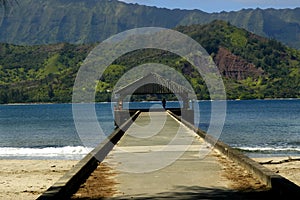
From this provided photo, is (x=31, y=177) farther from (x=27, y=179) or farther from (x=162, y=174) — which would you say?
(x=162, y=174)

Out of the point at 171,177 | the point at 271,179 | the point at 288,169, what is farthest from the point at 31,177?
the point at 271,179

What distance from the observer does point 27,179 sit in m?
18.9

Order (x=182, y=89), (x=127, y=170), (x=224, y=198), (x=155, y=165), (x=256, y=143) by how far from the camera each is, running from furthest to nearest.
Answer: (x=182, y=89) → (x=256, y=143) → (x=155, y=165) → (x=127, y=170) → (x=224, y=198)

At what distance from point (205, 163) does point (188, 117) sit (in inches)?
1184

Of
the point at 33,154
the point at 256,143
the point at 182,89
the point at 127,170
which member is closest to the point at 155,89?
the point at 182,89

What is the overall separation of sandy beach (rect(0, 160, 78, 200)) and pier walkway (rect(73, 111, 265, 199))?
7.14 feet

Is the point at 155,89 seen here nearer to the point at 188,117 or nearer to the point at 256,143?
the point at 188,117

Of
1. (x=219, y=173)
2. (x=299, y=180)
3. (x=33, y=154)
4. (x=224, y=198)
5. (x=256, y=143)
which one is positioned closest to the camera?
(x=224, y=198)

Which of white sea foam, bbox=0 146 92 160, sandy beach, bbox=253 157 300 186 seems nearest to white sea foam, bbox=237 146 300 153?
white sea foam, bbox=0 146 92 160

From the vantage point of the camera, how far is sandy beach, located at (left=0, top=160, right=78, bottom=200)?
15.1m

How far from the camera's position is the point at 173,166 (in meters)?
14.1

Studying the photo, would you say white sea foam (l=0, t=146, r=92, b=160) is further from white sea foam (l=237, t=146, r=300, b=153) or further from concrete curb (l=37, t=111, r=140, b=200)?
concrete curb (l=37, t=111, r=140, b=200)

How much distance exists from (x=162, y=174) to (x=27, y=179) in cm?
777

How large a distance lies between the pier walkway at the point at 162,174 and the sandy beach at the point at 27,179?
2.18 meters
